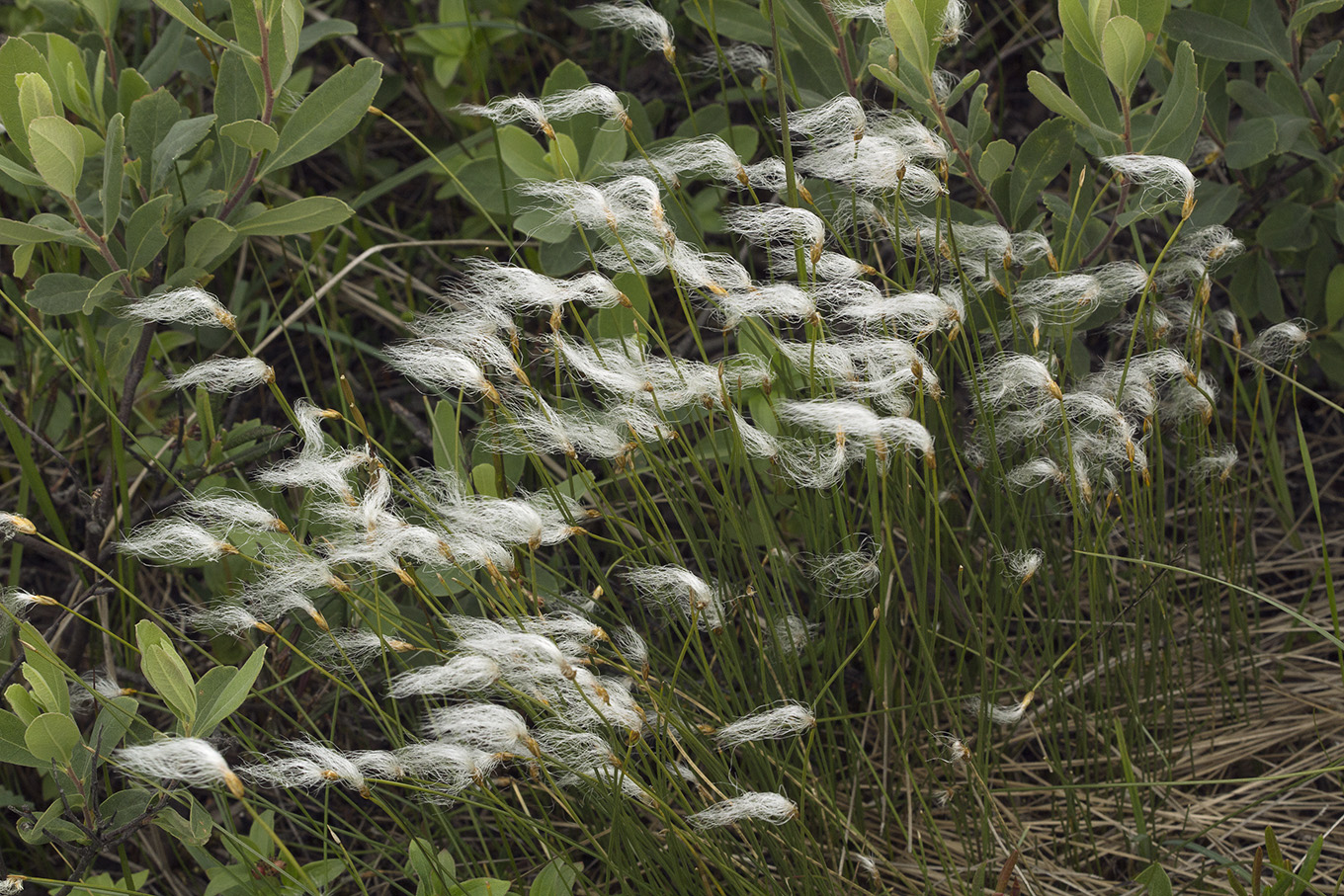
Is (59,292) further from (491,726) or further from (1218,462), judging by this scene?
(1218,462)

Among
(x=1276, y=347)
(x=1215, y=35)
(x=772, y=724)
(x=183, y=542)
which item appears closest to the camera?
(x=772, y=724)

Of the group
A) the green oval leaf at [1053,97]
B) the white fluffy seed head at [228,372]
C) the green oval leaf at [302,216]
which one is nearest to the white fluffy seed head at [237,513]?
the white fluffy seed head at [228,372]

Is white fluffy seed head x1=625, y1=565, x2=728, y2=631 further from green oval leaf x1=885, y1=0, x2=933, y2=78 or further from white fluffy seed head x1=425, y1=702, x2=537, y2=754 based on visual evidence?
green oval leaf x1=885, y1=0, x2=933, y2=78

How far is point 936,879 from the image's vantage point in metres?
1.42

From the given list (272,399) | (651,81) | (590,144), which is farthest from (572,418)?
(651,81)

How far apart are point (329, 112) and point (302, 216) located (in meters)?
0.15

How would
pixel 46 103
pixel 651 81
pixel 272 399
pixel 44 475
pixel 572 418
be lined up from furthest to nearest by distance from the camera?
pixel 651 81, pixel 272 399, pixel 44 475, pixel 572 418, pixel 46 103

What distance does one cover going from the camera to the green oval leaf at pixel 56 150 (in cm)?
121

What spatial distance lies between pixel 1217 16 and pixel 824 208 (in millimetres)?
647

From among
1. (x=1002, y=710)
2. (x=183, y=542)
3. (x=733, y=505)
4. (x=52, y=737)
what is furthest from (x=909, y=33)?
(x=52, y=737)

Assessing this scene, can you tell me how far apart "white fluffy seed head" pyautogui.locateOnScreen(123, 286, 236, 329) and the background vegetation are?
0.05 ft

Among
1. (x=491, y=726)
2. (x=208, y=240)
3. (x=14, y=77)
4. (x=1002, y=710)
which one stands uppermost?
(x=14, y=77)

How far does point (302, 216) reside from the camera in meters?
1.47

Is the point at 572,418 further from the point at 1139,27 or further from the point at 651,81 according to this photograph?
the point at 651,81
